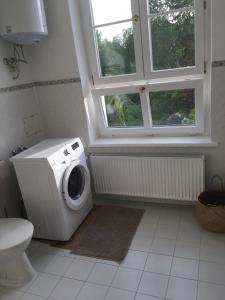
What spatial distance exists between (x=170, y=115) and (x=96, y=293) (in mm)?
1541

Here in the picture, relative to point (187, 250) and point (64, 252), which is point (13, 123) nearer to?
point (64, 252)

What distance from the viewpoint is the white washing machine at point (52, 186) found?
1932 millimetres

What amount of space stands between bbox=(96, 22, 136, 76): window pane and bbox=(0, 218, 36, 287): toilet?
1.50 m

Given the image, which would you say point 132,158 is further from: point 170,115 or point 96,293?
point 96,293

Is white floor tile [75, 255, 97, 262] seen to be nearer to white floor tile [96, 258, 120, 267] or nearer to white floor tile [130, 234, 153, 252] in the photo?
white floor tile [96, 258, 120, 267]

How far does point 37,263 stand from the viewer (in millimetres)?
1939

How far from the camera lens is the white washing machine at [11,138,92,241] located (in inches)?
76.0

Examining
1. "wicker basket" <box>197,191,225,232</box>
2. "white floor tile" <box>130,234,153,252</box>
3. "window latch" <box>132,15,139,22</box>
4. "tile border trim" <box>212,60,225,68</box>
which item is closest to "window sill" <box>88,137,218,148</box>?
"wicker basket" <box>197,191,225,232</box>

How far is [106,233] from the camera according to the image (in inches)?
85.9

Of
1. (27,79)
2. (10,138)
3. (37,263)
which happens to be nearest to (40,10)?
(27,79)

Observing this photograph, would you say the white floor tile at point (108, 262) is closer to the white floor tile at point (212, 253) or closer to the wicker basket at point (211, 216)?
the white floor tile at point (212, 253)

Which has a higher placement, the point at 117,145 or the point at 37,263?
the point at 117,145

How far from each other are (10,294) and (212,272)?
1324mm

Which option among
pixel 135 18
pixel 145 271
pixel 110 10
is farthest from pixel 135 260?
pixel 110 10
